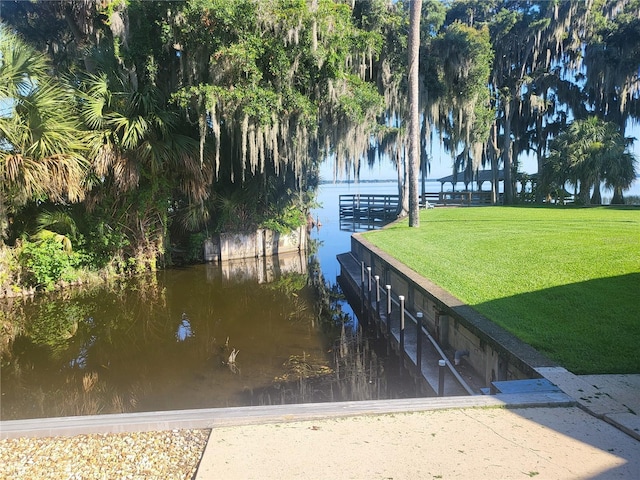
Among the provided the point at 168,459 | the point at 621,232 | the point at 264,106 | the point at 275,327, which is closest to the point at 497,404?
the point at 168,459

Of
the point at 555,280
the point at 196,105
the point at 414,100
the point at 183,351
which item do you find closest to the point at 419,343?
the point at 555,280

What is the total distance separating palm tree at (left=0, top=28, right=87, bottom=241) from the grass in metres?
7.53

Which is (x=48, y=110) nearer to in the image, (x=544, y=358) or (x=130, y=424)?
(x=130, y=424)

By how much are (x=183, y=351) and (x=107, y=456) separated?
4.13 metres

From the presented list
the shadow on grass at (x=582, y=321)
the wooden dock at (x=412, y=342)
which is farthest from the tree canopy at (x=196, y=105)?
the shadow on grass at (x=582, y=321)

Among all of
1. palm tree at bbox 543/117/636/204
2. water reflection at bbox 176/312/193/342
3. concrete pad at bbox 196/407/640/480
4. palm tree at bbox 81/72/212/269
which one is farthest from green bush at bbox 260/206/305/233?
concrete pad at bbox 196/407/640/480

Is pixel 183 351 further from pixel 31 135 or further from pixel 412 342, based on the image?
pixel 31 135

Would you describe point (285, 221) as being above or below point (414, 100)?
below

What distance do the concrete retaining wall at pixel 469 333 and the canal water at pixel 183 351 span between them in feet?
2.87

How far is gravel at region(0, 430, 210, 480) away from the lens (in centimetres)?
220

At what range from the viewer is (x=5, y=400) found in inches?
185

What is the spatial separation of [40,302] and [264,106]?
6.83 meters

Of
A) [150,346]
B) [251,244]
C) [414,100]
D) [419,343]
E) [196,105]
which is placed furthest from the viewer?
[251,244]

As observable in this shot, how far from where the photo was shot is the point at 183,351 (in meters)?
6.35
